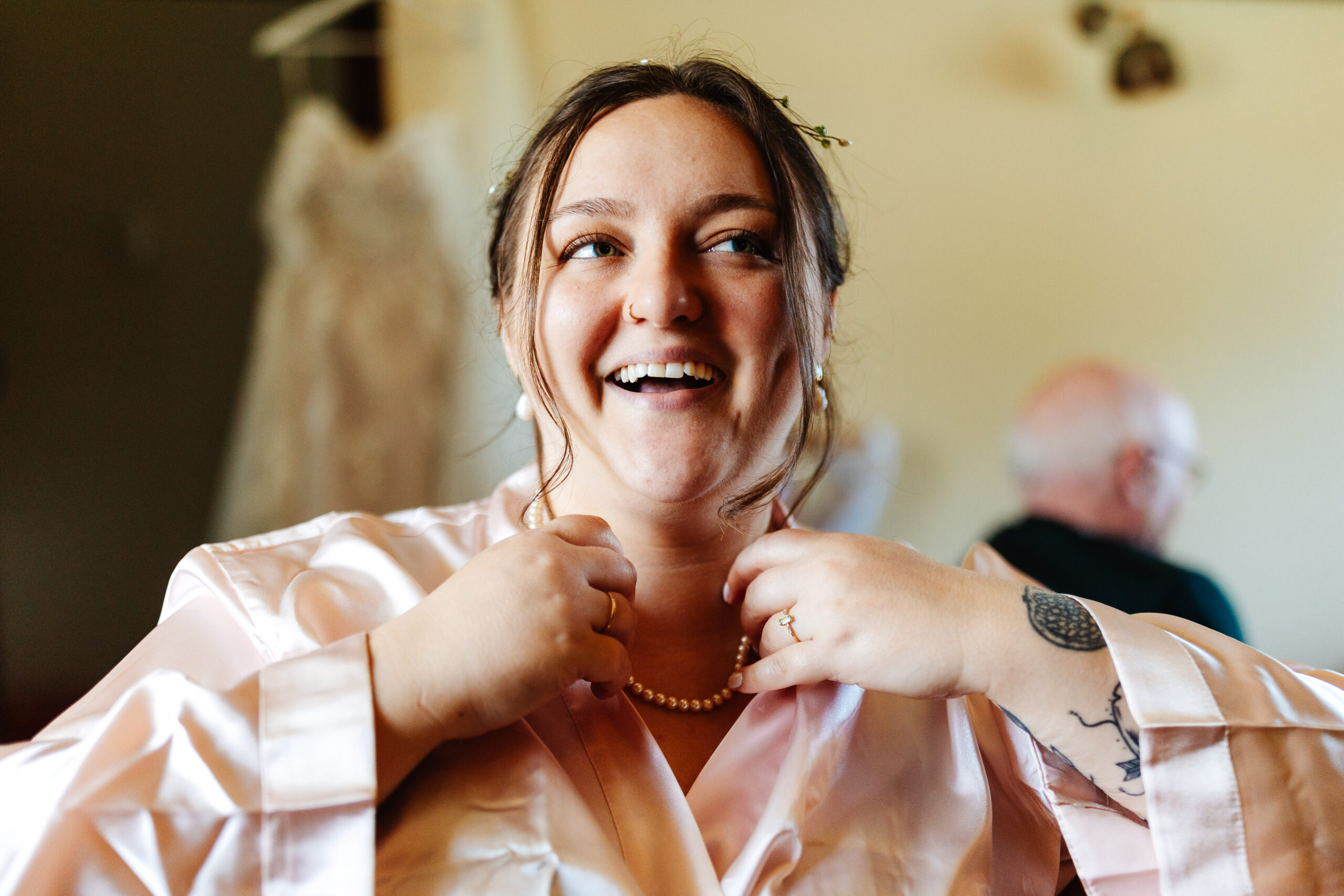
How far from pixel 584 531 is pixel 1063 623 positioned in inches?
18.7

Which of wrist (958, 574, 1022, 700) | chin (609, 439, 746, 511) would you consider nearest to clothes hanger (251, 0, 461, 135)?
chin (609, 439, 746, 511)

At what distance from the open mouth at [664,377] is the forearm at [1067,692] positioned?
369mm

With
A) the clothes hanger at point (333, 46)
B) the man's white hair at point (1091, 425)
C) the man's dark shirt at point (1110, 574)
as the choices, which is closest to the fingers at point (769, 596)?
the man's dark shirt at point (1110, 574)

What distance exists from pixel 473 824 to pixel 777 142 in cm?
81

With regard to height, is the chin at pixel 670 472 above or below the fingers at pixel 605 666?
above

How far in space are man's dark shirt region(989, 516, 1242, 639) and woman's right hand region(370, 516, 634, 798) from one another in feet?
4.71

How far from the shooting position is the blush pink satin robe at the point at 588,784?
0.78 meters

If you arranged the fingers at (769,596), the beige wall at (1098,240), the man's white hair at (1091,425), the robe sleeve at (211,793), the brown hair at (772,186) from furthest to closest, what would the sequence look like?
the beige wall at (1098,240) < the man's white hair at (1091,425) < the brown hair at (772,186) < the fingers at (769,596) < the robe sleeve at (211,793)

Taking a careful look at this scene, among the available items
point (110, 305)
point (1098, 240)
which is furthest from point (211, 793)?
point (1098, 240)

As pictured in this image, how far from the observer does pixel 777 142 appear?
1.15 m

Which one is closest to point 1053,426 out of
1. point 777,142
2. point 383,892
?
point 777,142

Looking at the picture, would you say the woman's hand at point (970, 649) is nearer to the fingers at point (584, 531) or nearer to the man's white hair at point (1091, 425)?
the fingers at point (584, 531)

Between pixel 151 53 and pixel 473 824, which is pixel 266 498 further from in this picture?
pixel 473 824

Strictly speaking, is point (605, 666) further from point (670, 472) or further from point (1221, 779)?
point (1221, 779)
